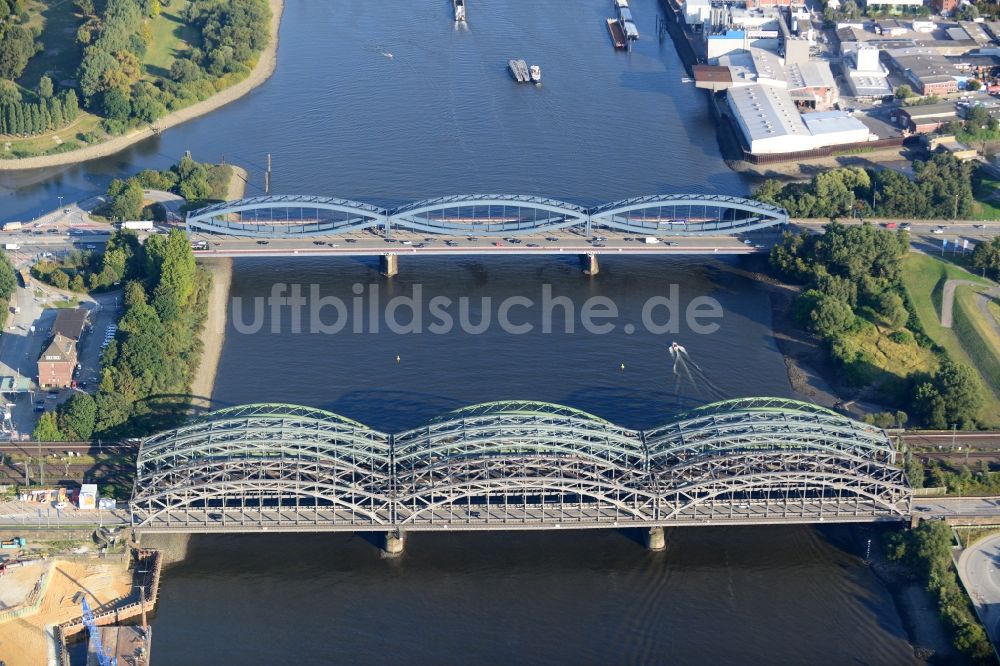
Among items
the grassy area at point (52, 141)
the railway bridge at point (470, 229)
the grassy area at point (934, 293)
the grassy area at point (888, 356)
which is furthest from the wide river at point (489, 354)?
the grassy area at point (934, 293)

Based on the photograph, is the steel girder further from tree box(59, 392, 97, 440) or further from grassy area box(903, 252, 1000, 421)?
tree box(59, 392, 97, 440)

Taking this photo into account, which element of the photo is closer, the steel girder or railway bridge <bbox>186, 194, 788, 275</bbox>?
railway bridge <bbox>186, 194, 788, 275</bbox>

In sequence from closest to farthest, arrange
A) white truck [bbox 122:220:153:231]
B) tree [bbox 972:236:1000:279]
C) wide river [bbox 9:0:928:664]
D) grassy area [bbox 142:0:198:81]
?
1. wide river [bbox 9:0:928:664]
2. tree [bbox 972:236:1000:279]
3. white truck [bbox 122:220:153:231]
4. grassy area [bbox 142:0:198:81]

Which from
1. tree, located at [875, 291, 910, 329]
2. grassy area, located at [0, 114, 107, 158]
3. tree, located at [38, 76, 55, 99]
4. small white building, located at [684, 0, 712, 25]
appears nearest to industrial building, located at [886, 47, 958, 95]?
small white building, located at [684, 0, 712, 25]

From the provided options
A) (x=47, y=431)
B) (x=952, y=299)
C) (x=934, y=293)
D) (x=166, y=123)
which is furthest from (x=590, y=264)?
(x=166, y=123)

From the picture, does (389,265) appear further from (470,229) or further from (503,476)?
(503,476)

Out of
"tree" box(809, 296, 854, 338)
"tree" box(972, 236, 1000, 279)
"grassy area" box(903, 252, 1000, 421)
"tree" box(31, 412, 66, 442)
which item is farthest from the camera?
"tree" box(972, 236, 1000, 279)
